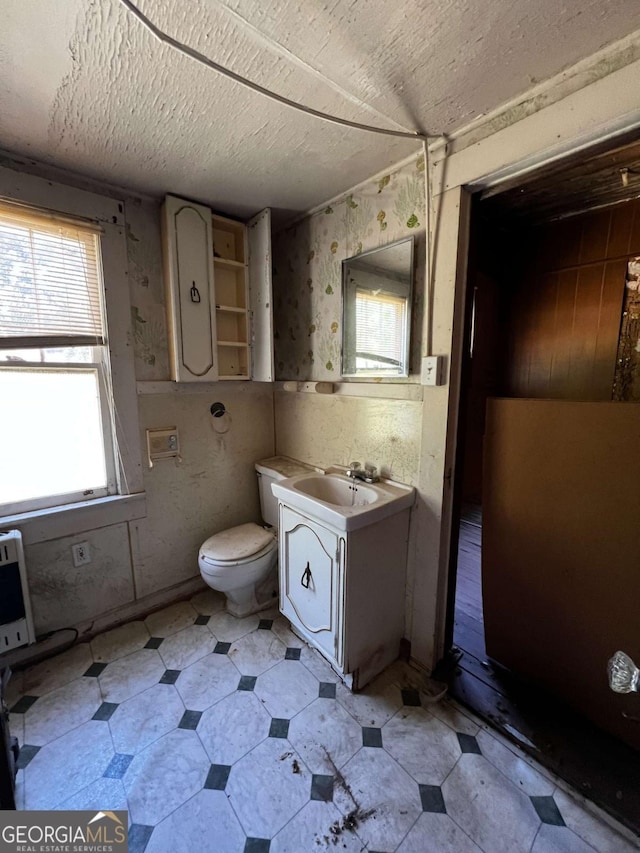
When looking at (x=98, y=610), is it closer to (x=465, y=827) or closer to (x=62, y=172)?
(x=465, y=827)

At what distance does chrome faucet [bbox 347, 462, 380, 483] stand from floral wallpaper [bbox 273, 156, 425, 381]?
1.67 ft

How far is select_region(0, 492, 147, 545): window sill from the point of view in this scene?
159cm

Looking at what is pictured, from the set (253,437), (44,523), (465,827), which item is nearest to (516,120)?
(253,437)

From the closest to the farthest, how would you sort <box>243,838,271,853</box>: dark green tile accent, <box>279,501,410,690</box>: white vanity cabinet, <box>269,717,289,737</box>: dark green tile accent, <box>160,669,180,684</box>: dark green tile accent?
<box>243,838,271,853</box>: dark green tile accent < <box>269,717,289,737</box>: dark green tile accent < <box>279,501,410,690</box>: white vanity cabinet < <box>160,669,180,684</box>: dark green tile accent

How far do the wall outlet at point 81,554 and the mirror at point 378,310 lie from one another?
1618 millimetres

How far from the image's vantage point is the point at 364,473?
1743 millimetres

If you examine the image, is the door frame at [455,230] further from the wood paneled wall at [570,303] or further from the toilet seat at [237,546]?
the wood paneled wall at [570,303]

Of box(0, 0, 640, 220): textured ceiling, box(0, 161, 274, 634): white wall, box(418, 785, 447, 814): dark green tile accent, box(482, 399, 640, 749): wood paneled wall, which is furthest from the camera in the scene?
box(0, 161, 274, 634): white wall

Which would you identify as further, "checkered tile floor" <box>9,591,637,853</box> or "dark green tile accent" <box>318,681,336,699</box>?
"dark green tile accent" <box>318,681,336,699</box>

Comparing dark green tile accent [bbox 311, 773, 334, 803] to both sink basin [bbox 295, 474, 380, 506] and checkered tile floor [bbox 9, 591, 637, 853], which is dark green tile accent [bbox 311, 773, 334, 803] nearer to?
checkered tile floor [bbox 9, 591, 637, 853]

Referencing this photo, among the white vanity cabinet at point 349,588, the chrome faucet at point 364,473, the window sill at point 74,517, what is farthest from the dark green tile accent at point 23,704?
the chrome faucet at point 364,473

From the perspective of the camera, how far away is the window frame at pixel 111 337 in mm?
1515

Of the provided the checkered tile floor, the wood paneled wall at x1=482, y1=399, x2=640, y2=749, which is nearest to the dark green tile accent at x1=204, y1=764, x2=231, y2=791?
the checkered tile floor

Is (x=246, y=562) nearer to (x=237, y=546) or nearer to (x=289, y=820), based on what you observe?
(x=237, y=546)
